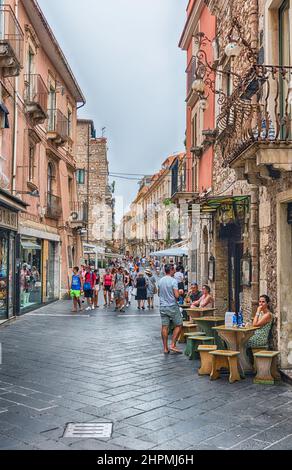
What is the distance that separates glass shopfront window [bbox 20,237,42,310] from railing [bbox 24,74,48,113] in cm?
458

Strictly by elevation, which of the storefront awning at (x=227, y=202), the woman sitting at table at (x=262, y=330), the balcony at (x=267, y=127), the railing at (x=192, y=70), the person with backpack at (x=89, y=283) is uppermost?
the railing at (x=192, y=70)

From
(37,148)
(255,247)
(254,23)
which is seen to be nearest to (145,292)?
(37,148)

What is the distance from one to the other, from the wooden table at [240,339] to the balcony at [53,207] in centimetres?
1358

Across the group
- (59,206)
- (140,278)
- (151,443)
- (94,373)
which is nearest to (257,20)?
(94,373)

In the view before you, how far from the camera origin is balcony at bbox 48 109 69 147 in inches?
799

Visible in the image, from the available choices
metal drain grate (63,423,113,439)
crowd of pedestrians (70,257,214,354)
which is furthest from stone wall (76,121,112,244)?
metal drain grate (63,423,113,439)

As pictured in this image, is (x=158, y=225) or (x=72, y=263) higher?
(x=158, y=225)

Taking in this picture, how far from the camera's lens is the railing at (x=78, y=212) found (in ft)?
81.3

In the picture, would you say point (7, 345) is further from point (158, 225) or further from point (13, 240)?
point (158, 225)

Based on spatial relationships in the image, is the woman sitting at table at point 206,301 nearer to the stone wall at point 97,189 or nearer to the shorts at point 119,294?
the shorts at point 119,294

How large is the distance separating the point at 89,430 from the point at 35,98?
14.2 metres

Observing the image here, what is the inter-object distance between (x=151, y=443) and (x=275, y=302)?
393 centimetres

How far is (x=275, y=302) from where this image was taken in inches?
311

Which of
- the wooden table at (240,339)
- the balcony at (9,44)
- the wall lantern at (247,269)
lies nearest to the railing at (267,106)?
the wall lantern at (247,269)
